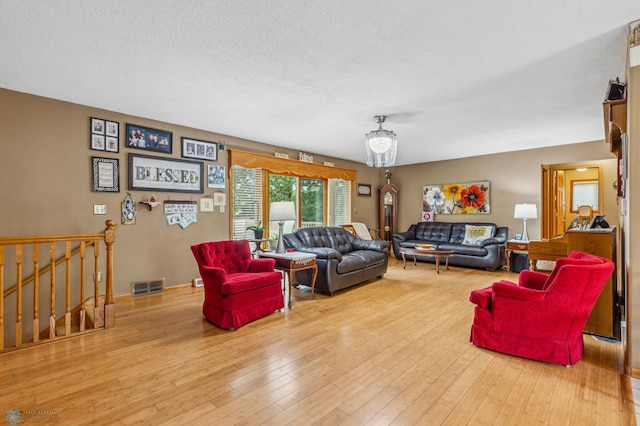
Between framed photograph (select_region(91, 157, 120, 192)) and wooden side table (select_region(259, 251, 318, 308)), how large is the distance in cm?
210

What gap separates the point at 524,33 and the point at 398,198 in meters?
6.14

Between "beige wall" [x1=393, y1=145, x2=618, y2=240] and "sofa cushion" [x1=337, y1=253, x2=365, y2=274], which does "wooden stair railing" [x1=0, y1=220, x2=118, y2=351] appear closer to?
"sofa cushion" [x1=337, y1=253, x2=365, y2=274]

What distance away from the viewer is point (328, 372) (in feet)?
7.45

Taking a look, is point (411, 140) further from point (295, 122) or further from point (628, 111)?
point (628, 111)

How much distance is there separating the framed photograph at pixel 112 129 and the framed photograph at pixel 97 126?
53 millimetres

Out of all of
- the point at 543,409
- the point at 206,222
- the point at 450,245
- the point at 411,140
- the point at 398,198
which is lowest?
the point at 543,409

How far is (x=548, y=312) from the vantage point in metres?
2.36

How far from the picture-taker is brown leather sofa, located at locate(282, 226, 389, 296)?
4258 mm

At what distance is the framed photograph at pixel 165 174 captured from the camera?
14.0ft

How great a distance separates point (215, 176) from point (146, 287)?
6.23 ft

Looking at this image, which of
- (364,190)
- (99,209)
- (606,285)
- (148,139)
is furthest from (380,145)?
(364,190)

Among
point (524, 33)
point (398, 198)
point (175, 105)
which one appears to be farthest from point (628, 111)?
point (398, 198)

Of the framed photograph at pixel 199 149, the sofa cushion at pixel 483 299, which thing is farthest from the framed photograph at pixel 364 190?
the sofa cushion at pixel 483 299

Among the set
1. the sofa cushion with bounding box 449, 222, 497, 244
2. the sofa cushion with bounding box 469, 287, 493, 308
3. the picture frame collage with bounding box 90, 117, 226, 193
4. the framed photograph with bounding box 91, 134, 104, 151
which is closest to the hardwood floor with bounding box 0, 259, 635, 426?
the sofa cushion with bounding box 469, 287, 493, 308
